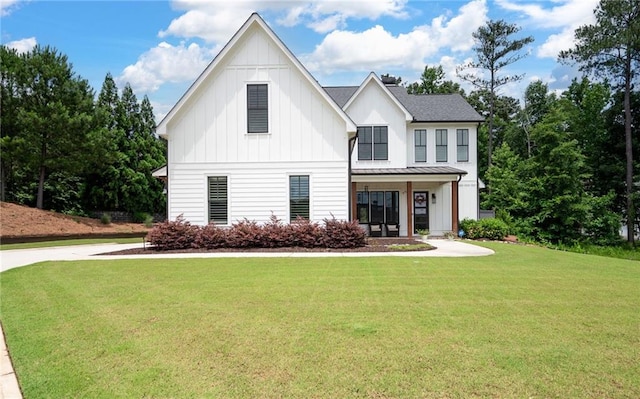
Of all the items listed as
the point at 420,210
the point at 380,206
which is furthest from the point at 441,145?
the point at 380,206

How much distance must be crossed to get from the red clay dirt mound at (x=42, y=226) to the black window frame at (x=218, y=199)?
35.6ft

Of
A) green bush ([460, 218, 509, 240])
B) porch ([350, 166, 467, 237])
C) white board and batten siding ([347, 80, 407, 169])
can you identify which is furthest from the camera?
porch ([350, 166, 467, 237])

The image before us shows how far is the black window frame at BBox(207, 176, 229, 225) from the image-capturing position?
56.6 ft

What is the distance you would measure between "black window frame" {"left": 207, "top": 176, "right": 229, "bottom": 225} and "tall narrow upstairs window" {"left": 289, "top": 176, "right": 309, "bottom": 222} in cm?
252

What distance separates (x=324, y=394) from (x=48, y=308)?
516cm

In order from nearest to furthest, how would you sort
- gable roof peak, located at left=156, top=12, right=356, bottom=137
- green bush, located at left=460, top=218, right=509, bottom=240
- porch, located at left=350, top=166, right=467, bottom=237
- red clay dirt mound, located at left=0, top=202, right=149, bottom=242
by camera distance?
gable roof peak, located at left=156, top=12, right=356, bottom=137, green bush, located at left=460, top=218, right=509, bottom=240, porch, located at left=350, top=166, right=467, bottom=237, red clay dirt mound, located at left=0, top=202, right=149, bottom=242

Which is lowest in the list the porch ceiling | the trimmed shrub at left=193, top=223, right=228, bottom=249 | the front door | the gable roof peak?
the trimmed shrub at left=193, top=223, right=228, bottom=249

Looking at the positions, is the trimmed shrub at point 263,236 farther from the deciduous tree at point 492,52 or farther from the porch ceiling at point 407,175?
the deciduous tree at point 492,52

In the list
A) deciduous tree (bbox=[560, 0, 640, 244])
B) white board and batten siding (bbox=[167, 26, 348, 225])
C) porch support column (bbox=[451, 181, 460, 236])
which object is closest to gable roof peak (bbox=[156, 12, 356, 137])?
white board and batten siding (bbox=[167, 26, 348, 225])

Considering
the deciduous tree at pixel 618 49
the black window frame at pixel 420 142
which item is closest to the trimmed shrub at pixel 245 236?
the black window frame at pixel 420 142

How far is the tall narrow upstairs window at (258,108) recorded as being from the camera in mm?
17281

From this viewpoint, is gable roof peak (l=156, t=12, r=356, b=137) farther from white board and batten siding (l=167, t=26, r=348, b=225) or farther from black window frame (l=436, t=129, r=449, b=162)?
black window frame (l=436, t=129, r=449, b=162)

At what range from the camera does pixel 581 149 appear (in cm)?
3175

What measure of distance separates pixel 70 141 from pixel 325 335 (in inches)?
1179
